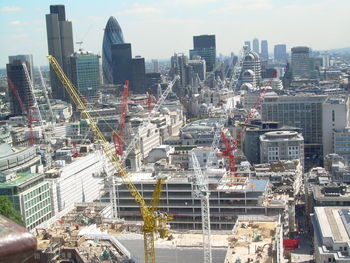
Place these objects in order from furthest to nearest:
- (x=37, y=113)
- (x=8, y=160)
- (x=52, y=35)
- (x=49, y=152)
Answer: (x=52, y=35) → (x=37, y=113) → (x=49, y=152) → (x=8, y=160)

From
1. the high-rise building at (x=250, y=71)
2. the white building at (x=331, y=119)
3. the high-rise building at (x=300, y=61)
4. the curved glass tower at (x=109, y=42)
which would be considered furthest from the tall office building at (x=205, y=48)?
the white building at (x=331, y=119)

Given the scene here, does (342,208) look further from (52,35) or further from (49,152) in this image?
(52,35)

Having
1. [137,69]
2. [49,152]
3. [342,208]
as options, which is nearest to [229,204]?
[342,208]

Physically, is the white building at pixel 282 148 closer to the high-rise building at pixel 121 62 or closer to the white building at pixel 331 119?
the white building at pixel 331 119

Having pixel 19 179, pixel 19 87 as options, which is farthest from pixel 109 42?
pixel 19 179

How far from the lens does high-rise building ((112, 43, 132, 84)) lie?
65.3 metres

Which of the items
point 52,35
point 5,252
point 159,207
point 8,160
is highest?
point 52,35

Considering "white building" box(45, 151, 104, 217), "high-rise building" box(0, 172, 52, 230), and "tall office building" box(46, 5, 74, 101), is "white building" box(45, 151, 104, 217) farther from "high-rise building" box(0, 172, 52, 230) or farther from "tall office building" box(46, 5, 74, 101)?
"tall office building" box(46, 5, 74, 101)

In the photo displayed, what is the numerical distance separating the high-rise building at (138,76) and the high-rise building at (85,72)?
247 inches

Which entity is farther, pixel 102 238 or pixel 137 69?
pixel 137 69

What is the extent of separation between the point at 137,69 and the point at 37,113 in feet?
65.6

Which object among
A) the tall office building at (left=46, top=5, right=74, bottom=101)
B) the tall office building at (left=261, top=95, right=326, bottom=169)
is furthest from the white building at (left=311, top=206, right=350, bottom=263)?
the tall office building at (left=46, top=5, right=74, bottom=101)

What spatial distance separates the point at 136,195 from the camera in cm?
1875

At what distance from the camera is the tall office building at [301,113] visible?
3366 cm
